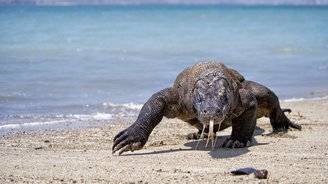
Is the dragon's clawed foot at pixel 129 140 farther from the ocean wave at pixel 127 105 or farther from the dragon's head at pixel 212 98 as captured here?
the ocean wave at pixel 127 105

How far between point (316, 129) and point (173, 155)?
3.33 metres

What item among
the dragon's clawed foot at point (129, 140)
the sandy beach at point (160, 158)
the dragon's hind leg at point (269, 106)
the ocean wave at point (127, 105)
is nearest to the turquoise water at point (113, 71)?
the ocean wave at point (127, 105)

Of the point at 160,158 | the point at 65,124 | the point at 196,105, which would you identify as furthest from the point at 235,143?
the point at 65,124

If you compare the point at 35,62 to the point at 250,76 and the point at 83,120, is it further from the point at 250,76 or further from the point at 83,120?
the point at 83,120

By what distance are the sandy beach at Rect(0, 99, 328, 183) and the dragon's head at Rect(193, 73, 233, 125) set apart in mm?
541

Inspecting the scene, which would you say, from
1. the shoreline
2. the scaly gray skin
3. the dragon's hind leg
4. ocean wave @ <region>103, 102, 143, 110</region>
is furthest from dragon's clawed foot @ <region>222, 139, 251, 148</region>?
ocean wave @ <region>103, 102, 143, 110</region>

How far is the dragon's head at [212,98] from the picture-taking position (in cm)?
823

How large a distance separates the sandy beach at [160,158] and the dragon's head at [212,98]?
1.78 ft

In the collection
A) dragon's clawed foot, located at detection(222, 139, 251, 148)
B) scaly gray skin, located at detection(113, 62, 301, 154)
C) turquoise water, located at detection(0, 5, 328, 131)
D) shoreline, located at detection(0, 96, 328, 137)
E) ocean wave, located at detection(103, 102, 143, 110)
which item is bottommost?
turquoise water, located at detection(0, 5, 328, 131)

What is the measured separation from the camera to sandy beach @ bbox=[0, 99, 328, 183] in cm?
735

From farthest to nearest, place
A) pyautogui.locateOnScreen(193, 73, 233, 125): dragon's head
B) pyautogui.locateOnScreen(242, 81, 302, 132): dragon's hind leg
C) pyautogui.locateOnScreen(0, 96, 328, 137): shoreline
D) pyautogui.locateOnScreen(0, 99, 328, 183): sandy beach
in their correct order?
pyautogui.locateOnScreen(0, 96, 328, 137): shoreline
pyautogui.locateOnScreen(242, 81, 302, 132): dragon's hind leg
pyautogui.locateOnScreen(193, 73, 233, 125): dragon's head
pyautogui.locateOnScreen(0, 99, 328, 183): sandy beach

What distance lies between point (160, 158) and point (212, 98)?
962 mm

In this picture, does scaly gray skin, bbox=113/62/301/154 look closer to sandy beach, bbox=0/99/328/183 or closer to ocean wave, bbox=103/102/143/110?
sandy beach, bbox=0/99/328/183

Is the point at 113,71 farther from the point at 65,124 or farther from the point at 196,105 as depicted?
the point at 196,105
